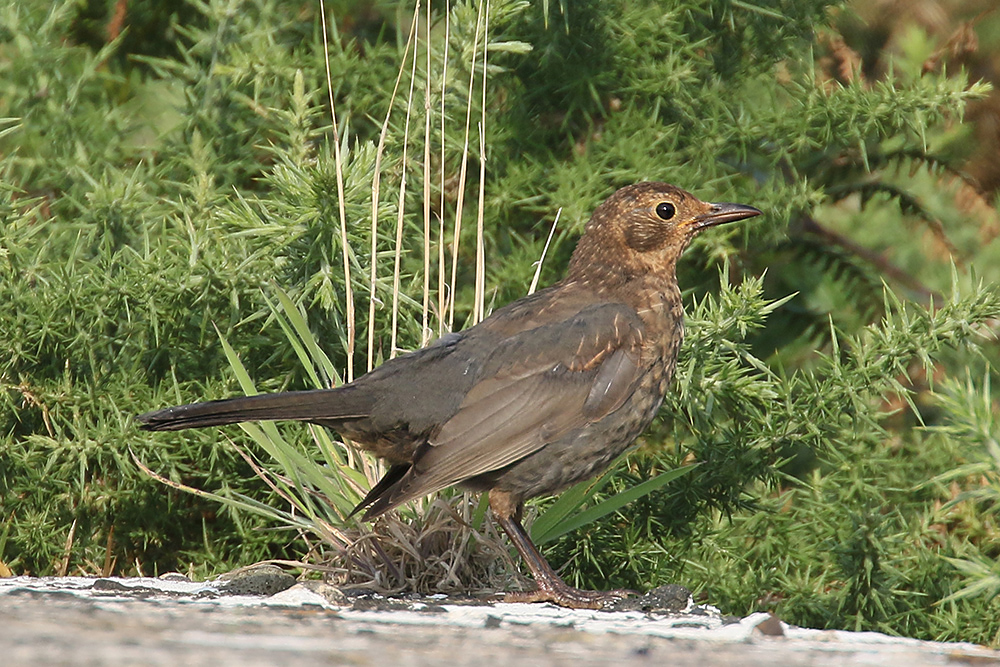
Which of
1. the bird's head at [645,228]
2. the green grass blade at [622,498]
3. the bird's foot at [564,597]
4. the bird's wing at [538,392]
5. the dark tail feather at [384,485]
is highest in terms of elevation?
the bird's head at [645,228]

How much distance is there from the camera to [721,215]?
13.7ft

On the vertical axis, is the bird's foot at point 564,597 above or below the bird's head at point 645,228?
below

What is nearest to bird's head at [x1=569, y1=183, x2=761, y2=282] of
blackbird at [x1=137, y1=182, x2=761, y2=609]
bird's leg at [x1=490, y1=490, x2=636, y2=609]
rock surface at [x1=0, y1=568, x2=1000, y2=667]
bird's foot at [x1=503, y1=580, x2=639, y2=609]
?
blackbird at [x1=137, y1=182, x2=761, y2=609]

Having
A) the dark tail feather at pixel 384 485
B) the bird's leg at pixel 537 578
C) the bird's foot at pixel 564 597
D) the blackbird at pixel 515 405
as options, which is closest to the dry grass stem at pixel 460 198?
the blackbird at pixel 515 405

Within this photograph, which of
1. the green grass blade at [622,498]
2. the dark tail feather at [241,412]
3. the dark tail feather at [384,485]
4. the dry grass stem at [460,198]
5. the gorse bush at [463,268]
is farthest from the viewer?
the gorse bush at [463,268]

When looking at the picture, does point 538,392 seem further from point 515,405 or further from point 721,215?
point 721,215

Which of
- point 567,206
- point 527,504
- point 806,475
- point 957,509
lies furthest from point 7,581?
point 957,509

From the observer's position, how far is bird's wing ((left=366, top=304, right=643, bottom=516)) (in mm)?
3516

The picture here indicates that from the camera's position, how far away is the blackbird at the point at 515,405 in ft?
11.2

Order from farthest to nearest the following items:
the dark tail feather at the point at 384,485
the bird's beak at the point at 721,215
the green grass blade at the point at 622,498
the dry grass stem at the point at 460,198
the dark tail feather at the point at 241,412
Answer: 1. the bird's beak at the point at 721,215
2. the dry grass stem at the point at 460,198
3. the green grass blade at the point at 622,498
4. the dark tail feather at the point at 384,485
5. the dark tail feather at the point at 241,412

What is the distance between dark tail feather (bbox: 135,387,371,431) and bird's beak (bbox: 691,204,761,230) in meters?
1.45

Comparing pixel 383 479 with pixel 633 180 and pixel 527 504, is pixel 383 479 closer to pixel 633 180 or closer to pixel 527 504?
pixel 527 504

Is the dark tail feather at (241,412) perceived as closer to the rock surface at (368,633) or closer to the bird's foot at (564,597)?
the rock surface at (368,633)

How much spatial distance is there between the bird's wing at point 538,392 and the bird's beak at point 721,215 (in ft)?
1.64
